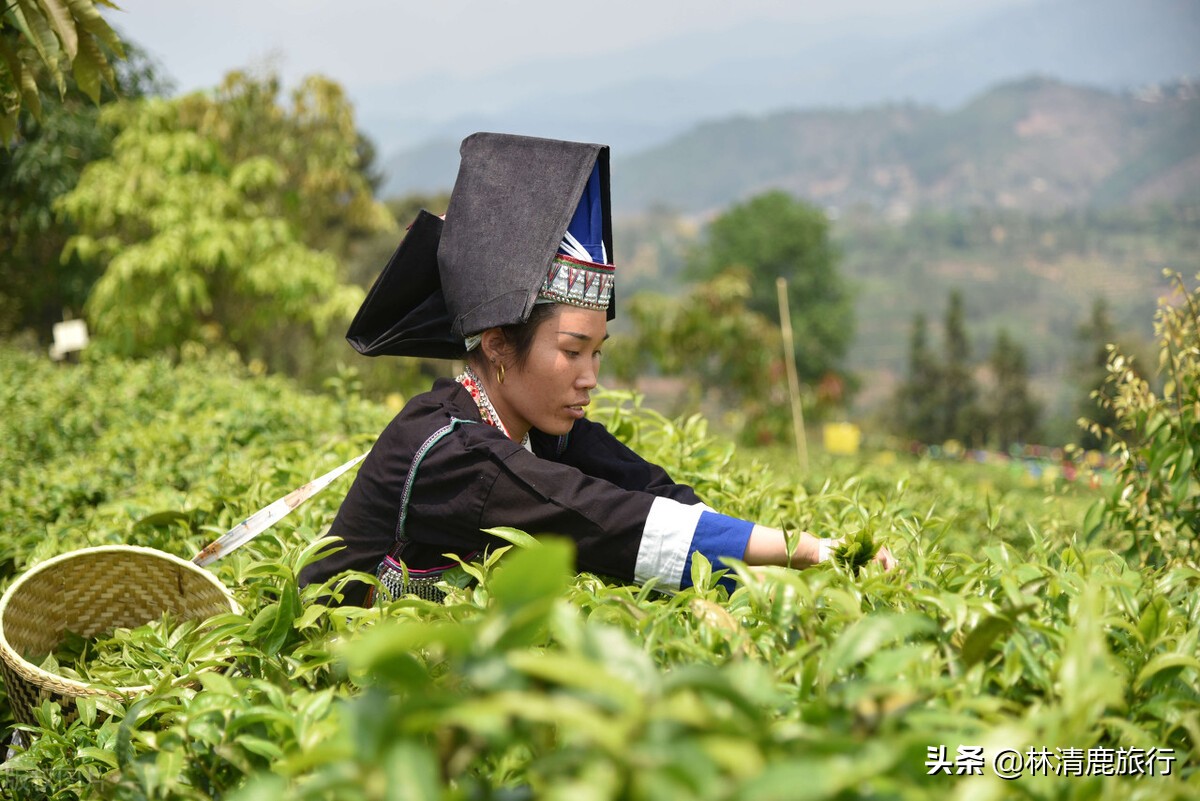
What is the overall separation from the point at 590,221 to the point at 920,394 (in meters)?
41.8

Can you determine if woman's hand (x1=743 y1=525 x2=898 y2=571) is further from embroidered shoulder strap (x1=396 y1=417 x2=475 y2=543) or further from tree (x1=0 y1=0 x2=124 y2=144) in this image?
tree (x1=0 y1=0 x2=124 y2=144)

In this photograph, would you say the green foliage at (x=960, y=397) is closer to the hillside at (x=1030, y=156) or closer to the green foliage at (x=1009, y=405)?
the green foliage at (x=1009, y=405)

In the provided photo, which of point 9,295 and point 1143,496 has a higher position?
point 9,295

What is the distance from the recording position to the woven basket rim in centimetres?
150

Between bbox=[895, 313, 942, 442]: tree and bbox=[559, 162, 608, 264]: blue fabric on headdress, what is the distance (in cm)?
3906

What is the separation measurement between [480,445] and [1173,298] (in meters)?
2.23

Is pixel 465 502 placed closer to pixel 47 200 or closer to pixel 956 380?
pixel 47 200

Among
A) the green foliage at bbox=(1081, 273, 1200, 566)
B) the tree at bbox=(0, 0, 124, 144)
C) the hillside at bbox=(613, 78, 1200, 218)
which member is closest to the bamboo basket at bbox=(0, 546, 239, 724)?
the tree at bbox=(0, 0, 124, 144)

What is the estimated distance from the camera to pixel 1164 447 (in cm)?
256

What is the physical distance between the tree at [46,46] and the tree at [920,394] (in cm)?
3888

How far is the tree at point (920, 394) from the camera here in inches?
1565

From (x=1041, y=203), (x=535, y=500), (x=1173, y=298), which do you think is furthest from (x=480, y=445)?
(x=1041, y=203)

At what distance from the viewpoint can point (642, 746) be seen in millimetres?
613

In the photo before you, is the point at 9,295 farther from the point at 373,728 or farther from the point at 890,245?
the point at 890,245
